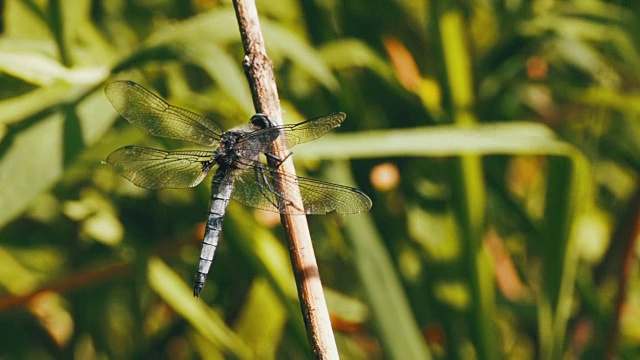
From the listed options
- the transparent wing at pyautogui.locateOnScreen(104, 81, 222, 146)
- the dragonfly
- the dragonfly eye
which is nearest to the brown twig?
the dragonfly eye

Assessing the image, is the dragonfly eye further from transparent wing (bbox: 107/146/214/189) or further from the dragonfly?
transparent wing (bbox: 107/146/214/189)

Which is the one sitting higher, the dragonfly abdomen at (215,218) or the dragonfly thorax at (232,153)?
the dragonfly thorax at (232,153)

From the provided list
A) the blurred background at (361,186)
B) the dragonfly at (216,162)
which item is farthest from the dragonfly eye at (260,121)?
the blurred background at (361,186)

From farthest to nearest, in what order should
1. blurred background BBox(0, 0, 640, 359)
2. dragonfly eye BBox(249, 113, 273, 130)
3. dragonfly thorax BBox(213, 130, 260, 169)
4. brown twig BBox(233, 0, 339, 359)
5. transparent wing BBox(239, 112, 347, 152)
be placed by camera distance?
blurred background BBox(0, 0, 640, 359) → dragonfly thorax BBox(213, 130, 260, 169) → transparent wing BBox(239, 112, 347, 152) → dragonfly eye BBox(249, 113, 273, 130) → brown twig BBox(233, 0, 339, 359)

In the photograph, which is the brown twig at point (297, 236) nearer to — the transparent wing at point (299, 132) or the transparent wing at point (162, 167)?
the transparent wing at point (299, 132)

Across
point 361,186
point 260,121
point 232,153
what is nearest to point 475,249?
point 361,186

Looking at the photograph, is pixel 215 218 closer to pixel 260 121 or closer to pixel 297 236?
pixel 260 121

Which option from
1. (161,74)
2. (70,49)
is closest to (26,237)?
(161,74)

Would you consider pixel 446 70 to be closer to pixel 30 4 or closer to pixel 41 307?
pixel 30 4
